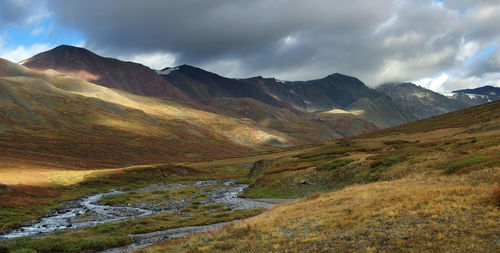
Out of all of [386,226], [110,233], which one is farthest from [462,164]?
[110,233]

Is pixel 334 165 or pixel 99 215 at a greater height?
pixel 334 165

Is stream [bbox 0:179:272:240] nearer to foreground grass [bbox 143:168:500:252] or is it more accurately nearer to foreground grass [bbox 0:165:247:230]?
foreground grass [bbox 0:165:247:230]

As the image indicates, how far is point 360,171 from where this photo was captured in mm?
57250

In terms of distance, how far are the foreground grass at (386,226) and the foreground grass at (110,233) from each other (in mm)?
8653

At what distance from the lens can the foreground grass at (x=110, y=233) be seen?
1232 inches

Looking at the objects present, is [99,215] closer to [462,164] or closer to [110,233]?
[110,233]

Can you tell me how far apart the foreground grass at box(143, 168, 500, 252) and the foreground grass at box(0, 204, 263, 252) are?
8.65m

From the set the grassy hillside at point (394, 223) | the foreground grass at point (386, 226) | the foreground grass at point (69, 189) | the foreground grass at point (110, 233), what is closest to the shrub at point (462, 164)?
the grassy hillside at point (394, 223)

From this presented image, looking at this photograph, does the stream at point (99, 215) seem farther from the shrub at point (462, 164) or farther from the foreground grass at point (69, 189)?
the shrub at point (462, 164)

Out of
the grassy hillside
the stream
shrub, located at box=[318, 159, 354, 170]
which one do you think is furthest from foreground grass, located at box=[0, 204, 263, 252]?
shrub, located at box=[318, 159, 354, 170]

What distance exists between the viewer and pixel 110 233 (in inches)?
1511

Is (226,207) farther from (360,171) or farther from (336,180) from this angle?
(360,171)

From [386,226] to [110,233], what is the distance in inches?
1189

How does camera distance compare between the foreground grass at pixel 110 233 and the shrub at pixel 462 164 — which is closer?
the foreground grass at pixel 110 233
